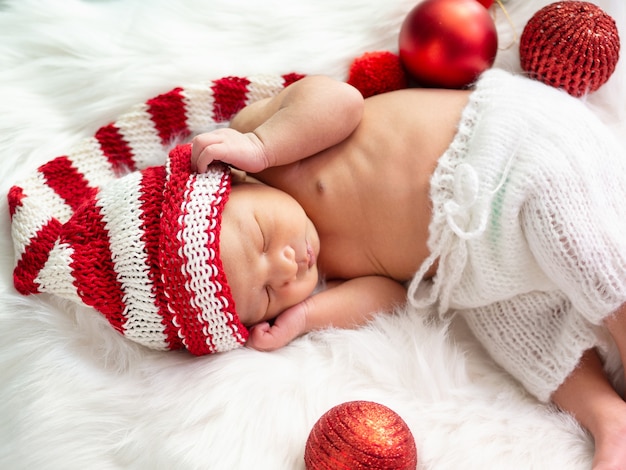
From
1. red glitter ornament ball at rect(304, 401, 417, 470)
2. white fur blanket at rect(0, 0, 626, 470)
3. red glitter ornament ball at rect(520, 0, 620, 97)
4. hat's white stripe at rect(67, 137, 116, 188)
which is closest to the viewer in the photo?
red glitter ornament ball at rect(304, 401, 417, 470)

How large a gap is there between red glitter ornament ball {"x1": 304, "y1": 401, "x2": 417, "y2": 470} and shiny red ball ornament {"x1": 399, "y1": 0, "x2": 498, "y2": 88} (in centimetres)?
65

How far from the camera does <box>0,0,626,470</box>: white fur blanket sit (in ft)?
3.43

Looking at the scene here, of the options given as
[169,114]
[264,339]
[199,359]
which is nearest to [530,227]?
[264,339]

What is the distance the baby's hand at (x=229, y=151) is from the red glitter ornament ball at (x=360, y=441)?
457 millimetres

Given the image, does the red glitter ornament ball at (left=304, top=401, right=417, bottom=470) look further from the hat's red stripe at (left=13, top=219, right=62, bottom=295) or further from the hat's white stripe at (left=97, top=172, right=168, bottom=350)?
the hat's red stripe at (left=13, top=219, right=62, bottom=295)

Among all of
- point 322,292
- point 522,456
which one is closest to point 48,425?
point 322,292

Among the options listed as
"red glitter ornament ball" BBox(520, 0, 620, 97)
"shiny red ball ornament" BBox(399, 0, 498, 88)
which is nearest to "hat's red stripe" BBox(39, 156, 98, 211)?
"shiny red ball ornament" BBox(399, 0, 498, 88)

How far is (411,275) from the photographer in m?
1.27

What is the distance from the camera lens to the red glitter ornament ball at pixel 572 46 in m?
1.15

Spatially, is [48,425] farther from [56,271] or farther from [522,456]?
[522,456]

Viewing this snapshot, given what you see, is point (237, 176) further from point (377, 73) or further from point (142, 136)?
point (377, 73)

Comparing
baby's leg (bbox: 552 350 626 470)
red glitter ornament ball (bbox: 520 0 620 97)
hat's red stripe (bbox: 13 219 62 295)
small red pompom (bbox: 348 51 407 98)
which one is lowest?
baby's leg (bbox: 552 350 626 470)

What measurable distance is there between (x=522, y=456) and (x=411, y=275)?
392 millimetres

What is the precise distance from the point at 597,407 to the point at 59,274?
93 centimetres
